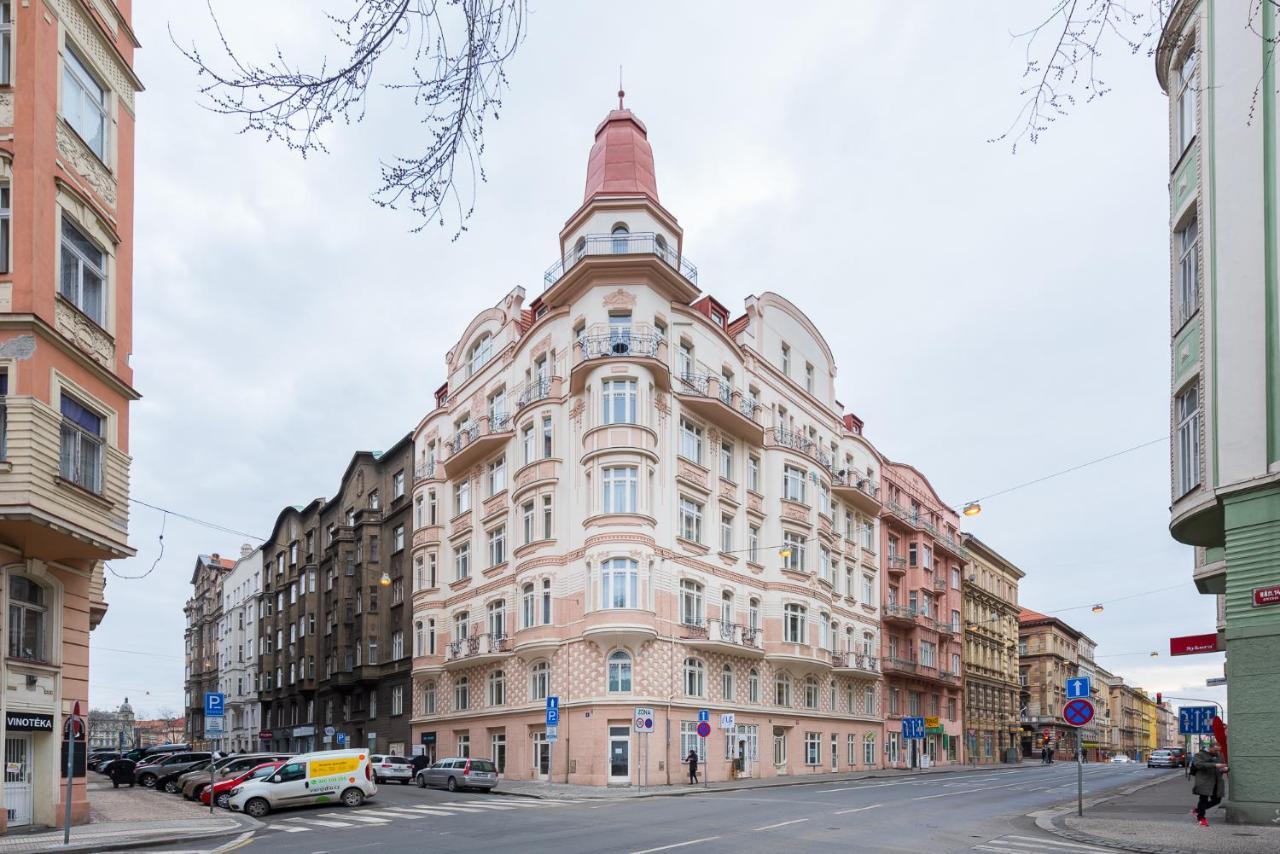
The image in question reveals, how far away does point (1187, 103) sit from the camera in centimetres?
2250

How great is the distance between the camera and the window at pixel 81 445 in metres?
20.1

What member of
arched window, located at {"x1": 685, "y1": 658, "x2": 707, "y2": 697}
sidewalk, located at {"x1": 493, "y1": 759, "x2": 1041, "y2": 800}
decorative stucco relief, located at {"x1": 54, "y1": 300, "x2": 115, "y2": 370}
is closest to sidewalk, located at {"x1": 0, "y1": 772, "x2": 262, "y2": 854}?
decorative stucco relief, located at {"x1": 54, "y1": 300, "x2": 115, "y2": 370}

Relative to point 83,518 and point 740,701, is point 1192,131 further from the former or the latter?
point 740,701

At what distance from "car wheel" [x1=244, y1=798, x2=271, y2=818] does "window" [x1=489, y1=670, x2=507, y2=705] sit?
54.3ft

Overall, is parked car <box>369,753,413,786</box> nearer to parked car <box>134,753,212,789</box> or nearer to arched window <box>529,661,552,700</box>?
arched window <box>529,661,552,700</box>

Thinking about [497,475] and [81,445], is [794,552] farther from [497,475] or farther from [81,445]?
[81,445]

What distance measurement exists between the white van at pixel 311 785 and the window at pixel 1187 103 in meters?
25.8

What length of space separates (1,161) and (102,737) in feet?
464

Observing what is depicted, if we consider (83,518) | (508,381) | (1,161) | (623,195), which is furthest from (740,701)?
(1,161)

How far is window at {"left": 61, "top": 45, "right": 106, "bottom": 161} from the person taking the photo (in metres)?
21.0

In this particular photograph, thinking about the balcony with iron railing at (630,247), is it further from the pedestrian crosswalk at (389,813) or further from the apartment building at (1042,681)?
the apartment building at (1042,681)

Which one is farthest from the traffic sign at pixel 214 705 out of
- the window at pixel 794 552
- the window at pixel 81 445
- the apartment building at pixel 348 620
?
the window at pixel 794 552

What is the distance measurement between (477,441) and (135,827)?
2473 centimetres

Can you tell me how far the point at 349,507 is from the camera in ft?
212
